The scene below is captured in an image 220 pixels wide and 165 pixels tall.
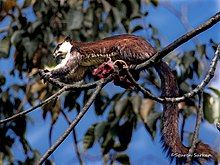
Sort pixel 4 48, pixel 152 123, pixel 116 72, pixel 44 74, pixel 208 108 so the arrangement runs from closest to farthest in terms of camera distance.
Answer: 1. pixel 116 72
2. pixel 44 74
3. pixel 208 108
4. pixel 152 123
5. pixel 4 48

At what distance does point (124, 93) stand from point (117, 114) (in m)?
0.14

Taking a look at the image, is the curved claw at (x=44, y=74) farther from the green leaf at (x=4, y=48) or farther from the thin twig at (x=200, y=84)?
the green leaf at (x=4, y=48)

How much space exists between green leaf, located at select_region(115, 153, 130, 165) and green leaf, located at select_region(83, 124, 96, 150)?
184mm

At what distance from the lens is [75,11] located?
299 centimetres

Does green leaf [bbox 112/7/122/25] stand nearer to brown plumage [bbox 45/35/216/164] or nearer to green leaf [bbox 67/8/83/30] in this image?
green leaf [bbox 67/8/83/30]

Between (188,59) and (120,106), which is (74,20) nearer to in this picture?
(120,106)

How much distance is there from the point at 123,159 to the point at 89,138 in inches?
9.8

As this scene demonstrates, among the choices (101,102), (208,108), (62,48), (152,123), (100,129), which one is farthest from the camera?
(101,102)

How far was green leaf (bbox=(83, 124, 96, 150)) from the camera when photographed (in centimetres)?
296

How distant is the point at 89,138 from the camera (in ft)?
9.88

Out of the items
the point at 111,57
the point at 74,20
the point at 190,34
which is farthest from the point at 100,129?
the point at 190,34

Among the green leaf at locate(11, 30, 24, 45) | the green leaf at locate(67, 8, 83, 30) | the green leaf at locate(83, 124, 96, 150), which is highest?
the green leaf at locate(11, 30, 24, 45)

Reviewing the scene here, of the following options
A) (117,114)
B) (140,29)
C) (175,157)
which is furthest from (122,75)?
(140,29)

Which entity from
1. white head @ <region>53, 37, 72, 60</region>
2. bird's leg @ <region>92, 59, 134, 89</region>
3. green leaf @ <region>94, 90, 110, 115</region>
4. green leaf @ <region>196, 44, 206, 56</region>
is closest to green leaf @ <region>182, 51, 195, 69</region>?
green leaf @ <region>196, 44, 206, 56</region>
